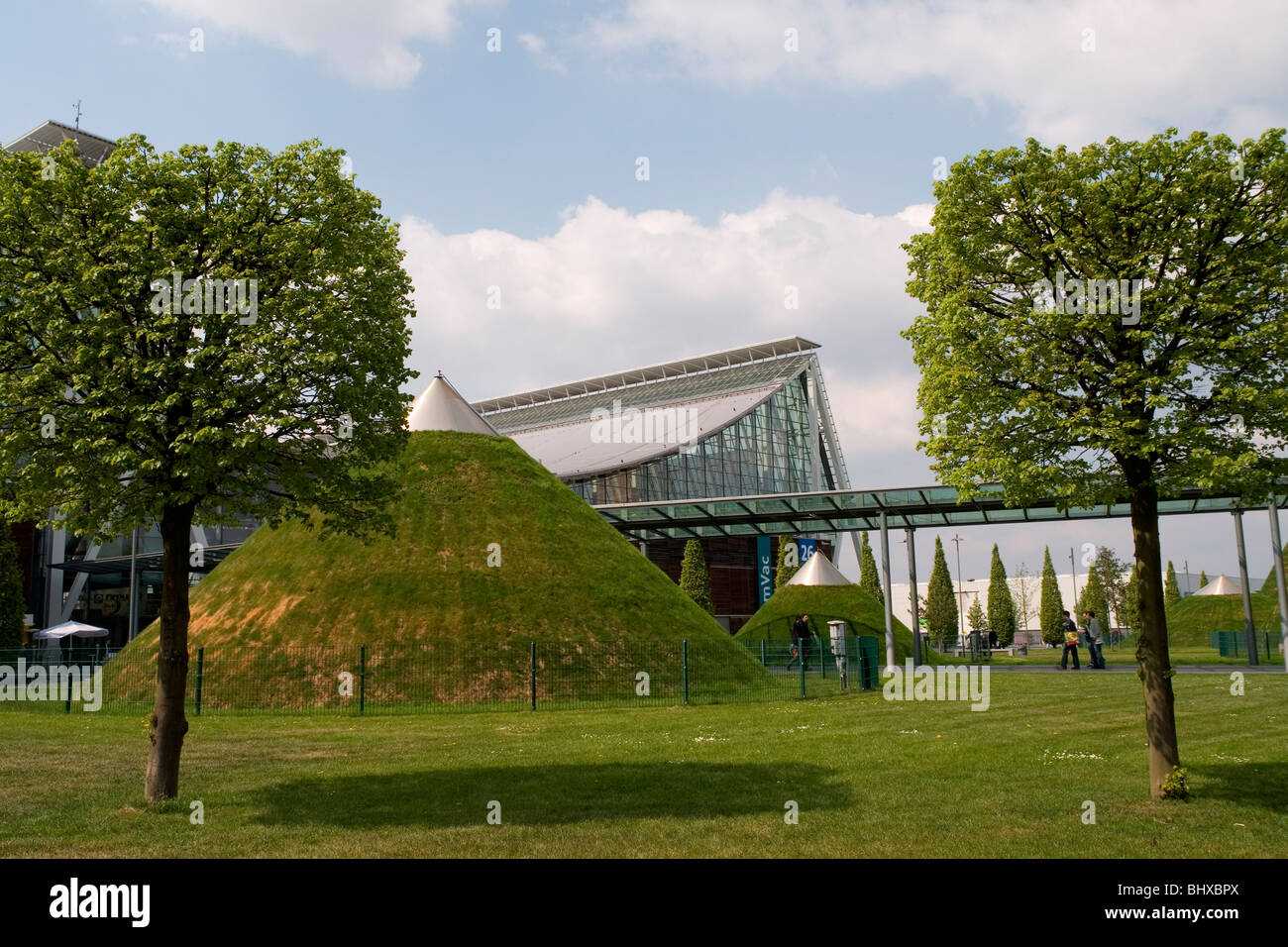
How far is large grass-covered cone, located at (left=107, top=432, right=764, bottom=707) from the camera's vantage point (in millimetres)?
28391

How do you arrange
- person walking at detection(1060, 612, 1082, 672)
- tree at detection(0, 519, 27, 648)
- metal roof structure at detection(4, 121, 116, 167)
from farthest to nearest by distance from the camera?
1. metal roof structure at detection(4, 121, 116, 167)
2. tree at detection(0, 519, 27, 648)
3. person walking at detection(1060, 612, 1082, 672)

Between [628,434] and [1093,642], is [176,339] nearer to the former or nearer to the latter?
[1093,642]

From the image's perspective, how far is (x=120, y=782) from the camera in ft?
47.3

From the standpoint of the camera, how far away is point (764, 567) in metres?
77.1

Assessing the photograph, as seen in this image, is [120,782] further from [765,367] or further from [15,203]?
[765,367]

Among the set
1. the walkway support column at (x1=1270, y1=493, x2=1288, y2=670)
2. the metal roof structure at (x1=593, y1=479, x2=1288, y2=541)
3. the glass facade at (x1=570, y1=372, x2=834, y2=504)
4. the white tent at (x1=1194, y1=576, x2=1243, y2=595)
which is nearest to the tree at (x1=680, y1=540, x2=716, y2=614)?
the metal roof structure at (x1=593, y1=479, x2=1288, y2=541)

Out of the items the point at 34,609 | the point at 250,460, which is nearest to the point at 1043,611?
the point at 34,609

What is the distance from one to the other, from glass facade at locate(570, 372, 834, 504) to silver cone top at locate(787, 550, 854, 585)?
108 feet

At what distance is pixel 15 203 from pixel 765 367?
3712 inches

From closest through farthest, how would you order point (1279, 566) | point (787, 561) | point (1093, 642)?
1. point (1279, 566)
2. point (1093, 642)
3. point (787, 561)

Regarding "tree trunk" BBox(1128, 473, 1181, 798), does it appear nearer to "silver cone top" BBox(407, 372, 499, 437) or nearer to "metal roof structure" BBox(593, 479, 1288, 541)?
"metal roof structure" BBox(593, 479, 1288, 541)

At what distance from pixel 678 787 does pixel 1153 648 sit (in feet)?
21.0

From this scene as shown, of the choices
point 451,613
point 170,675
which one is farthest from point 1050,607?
point 170,675

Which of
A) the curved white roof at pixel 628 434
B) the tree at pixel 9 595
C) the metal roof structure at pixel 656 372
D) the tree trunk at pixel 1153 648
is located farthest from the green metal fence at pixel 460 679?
the metal roof structure at pixel 656 372
